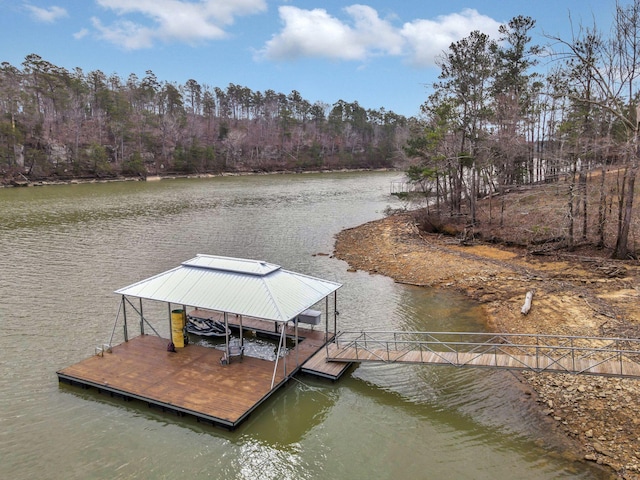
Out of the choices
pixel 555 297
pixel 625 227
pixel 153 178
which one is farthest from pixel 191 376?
pixel 153 178

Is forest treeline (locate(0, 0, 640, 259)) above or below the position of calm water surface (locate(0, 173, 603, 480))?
above

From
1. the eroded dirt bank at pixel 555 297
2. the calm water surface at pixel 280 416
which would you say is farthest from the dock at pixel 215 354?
the eroded dirt bank at pixel 555 297

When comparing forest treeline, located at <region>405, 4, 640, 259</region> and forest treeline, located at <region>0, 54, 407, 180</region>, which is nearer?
forest treeline, located at <region>405, 4, 640, 259</region>

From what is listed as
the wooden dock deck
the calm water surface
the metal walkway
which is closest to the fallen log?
the calm water surface

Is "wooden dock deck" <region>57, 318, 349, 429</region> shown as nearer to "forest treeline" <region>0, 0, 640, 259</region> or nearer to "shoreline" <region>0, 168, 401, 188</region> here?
"forest treeline" <region>0, 0, 640, 259</region>

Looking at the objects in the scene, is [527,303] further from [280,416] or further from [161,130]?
[161,130]

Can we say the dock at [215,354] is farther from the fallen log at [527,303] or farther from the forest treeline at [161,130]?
the forest treeline at [161,130]

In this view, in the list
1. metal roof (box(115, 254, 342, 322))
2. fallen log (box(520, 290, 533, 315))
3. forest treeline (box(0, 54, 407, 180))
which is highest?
forest treeline (box(0, 54, 407, 180))
